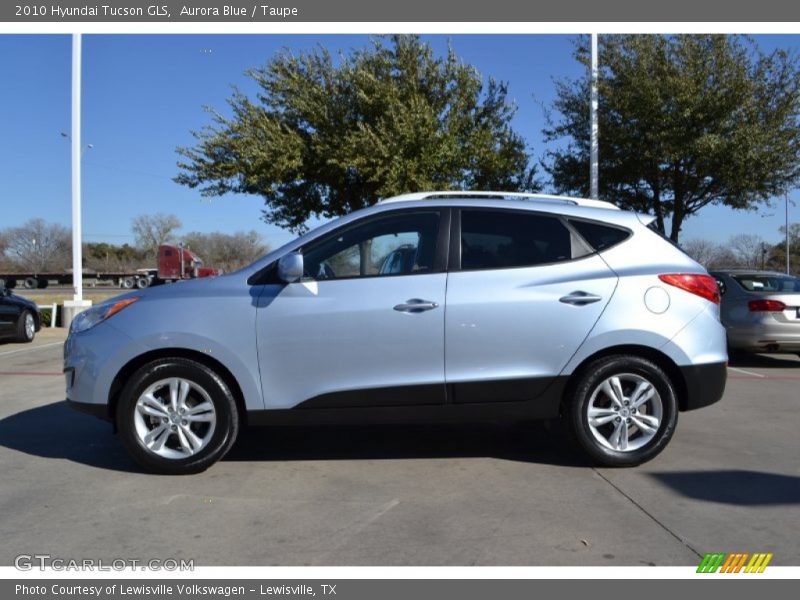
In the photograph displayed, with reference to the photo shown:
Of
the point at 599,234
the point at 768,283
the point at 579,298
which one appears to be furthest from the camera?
the point at 768,283

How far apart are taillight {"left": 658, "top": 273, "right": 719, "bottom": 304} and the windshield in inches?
230

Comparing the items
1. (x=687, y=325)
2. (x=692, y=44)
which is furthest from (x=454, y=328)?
(x=692, y=44)

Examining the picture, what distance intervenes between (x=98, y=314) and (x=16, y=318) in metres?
9.98

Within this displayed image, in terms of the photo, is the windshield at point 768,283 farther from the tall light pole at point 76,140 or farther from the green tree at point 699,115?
the tall light pole at point 76,140

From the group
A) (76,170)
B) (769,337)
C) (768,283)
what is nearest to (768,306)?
(769,337)

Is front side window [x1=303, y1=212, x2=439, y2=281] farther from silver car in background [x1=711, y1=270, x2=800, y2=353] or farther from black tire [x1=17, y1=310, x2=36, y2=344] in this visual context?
black tire [x1=17, y1=310, x2=36, y2=344]

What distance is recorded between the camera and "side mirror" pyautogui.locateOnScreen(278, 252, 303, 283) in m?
4.55

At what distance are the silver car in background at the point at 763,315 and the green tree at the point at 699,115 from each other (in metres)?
3.91

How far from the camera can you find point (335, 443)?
5711 mm

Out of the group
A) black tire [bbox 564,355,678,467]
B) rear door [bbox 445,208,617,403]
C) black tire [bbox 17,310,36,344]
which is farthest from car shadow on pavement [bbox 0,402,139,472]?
black tire [bbox 17,310,36,344]

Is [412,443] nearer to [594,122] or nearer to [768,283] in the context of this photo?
[768,283]

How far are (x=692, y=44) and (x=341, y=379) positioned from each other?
466 inches

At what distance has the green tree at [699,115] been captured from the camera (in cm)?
1297

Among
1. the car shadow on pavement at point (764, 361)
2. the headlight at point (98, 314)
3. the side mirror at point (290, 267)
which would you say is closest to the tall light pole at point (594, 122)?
the car shadow on pavement at point (764, 361)
